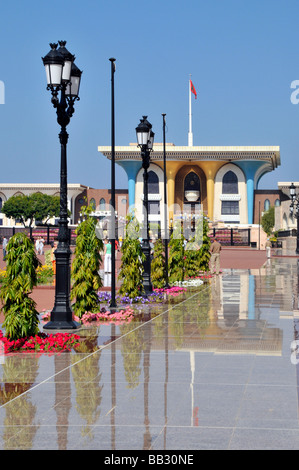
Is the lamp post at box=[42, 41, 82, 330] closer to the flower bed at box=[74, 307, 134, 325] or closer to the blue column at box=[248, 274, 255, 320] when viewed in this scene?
the flower bed at box=[74, 307, 134, 325]

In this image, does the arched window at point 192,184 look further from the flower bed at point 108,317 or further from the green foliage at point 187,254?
the flower bed at point 108,317

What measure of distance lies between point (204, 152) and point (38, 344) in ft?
346

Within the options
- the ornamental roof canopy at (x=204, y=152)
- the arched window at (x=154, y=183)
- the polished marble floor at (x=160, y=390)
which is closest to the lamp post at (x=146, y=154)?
the polished marble floor at (x=160, y=390)

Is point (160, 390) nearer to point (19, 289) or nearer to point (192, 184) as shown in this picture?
point (19, 289)

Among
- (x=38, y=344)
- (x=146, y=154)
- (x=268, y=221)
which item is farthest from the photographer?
(x=268, y=221)

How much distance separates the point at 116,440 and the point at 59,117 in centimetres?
876

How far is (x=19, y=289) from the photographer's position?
1127 centimetres

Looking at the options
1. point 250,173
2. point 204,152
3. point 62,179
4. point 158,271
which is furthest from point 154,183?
point 62,179

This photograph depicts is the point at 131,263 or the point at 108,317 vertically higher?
the point at 131,263

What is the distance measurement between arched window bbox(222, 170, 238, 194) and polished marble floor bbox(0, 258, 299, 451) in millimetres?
106492

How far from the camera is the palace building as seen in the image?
378 feet

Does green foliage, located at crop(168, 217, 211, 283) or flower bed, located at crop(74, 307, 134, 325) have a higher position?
green foliage, located at crop(168, 217, 211, 283)

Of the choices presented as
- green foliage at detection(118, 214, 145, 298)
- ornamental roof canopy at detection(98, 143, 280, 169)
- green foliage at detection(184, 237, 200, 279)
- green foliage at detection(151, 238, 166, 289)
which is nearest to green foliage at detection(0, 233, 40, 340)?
green foliage at detection(118, 214, 145, 298)

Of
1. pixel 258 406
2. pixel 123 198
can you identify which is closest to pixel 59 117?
pixel 258 406
